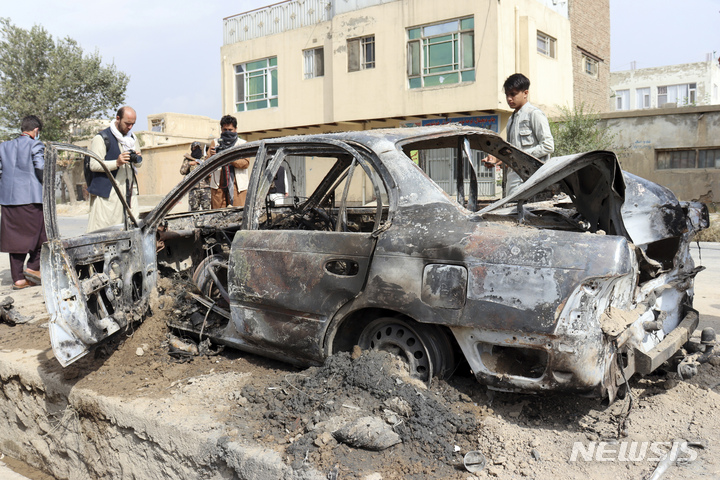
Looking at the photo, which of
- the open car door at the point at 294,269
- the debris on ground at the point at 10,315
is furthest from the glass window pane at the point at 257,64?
the open car door at the point at 294,269

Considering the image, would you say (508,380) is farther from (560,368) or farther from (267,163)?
(267,163)

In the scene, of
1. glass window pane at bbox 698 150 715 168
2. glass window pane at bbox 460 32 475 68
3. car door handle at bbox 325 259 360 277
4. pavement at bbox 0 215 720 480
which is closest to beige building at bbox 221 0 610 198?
glass window pane at bbox 460 32 475 68

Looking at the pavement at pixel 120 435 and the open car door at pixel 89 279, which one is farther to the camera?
the open car door at pixel 89 279

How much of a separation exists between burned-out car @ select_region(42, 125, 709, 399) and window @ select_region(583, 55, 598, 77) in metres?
20.3

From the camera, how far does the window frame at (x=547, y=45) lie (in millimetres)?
19239

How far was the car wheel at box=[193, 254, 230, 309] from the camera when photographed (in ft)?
13.2

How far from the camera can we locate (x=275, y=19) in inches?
899

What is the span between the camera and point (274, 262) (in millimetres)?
3283

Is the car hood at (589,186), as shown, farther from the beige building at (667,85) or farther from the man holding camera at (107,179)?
the beige building at (667,85)

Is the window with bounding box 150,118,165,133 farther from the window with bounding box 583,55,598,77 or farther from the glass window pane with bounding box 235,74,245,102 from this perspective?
the window with bounding box 583,55,598,77

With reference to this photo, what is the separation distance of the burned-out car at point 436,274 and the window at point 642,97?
38.7 meters

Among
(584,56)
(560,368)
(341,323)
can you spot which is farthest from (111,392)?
(584,56)

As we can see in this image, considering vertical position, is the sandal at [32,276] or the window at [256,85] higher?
the window at [256,85]

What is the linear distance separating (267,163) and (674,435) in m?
2.58
